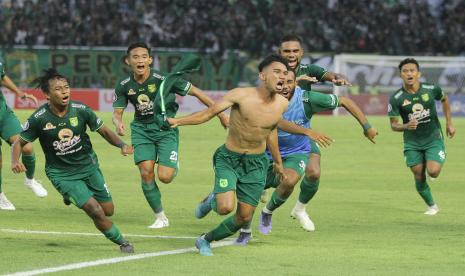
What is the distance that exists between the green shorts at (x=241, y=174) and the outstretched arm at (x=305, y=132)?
2.35ft

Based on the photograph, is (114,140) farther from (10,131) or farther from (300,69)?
(10,131)

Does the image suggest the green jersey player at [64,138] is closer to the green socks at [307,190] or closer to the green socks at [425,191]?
the green socks at [307,190]

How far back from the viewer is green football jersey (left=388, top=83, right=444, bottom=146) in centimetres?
1611

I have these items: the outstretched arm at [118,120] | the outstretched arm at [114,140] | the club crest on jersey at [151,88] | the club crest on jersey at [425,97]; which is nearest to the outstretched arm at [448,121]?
the club crest on jersey at [425,97]

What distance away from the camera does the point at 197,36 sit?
4400 cm

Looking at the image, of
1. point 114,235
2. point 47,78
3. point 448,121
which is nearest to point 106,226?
point 114,235

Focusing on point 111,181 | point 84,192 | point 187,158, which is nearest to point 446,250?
point 84,192

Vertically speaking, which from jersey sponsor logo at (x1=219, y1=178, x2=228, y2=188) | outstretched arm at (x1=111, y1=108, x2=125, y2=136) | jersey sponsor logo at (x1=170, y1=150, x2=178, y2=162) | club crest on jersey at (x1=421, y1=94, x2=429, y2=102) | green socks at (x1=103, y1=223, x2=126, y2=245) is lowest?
green socks at (x1=103, y1=223, x2=126, y2=245)

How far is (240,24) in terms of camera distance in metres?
44.2

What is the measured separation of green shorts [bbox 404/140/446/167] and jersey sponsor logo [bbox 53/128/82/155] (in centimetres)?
601

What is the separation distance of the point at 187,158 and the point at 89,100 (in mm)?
16638

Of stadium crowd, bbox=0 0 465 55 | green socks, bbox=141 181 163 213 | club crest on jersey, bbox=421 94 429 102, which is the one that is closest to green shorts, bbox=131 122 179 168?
green socks, bbox=141 181 163 213

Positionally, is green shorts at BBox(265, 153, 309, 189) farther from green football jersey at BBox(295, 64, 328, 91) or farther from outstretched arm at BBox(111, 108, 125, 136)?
outstretched arm at BBox(111, 108, 125, 136)

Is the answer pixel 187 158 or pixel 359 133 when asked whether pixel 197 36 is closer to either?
pixel 359 133
